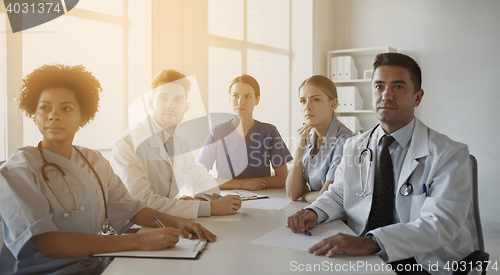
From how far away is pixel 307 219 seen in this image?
1615mm

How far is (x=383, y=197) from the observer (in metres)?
1.70

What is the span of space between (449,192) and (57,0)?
284 centimetres

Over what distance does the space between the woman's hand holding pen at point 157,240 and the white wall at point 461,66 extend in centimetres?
445

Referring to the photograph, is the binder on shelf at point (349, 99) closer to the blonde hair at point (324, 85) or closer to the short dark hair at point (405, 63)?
the blonde hair at point (324, 85)

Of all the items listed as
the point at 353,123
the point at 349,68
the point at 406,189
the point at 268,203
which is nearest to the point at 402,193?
the point at 406,189

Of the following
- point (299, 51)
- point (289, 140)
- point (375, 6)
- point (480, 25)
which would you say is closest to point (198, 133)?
point (289, 140)

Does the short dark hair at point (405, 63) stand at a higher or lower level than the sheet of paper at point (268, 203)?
higher

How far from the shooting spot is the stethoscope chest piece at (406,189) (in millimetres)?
1592

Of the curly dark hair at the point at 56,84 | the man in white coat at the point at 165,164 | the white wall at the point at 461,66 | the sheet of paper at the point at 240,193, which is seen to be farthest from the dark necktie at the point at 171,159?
the white wall at the point at 461,66

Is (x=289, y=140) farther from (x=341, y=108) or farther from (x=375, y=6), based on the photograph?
(x=375, y=6)

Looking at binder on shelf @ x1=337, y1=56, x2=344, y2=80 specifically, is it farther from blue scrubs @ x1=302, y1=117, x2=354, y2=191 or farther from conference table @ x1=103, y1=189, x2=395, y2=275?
conference table @ x1=103, y1=189, x2=395, y2=275

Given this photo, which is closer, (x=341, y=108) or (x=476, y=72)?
(x=476, y=72)

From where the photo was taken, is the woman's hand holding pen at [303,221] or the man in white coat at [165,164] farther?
the man in white coat at [165,164]

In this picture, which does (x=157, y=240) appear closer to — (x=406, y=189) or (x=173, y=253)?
(x=173, y=253)
